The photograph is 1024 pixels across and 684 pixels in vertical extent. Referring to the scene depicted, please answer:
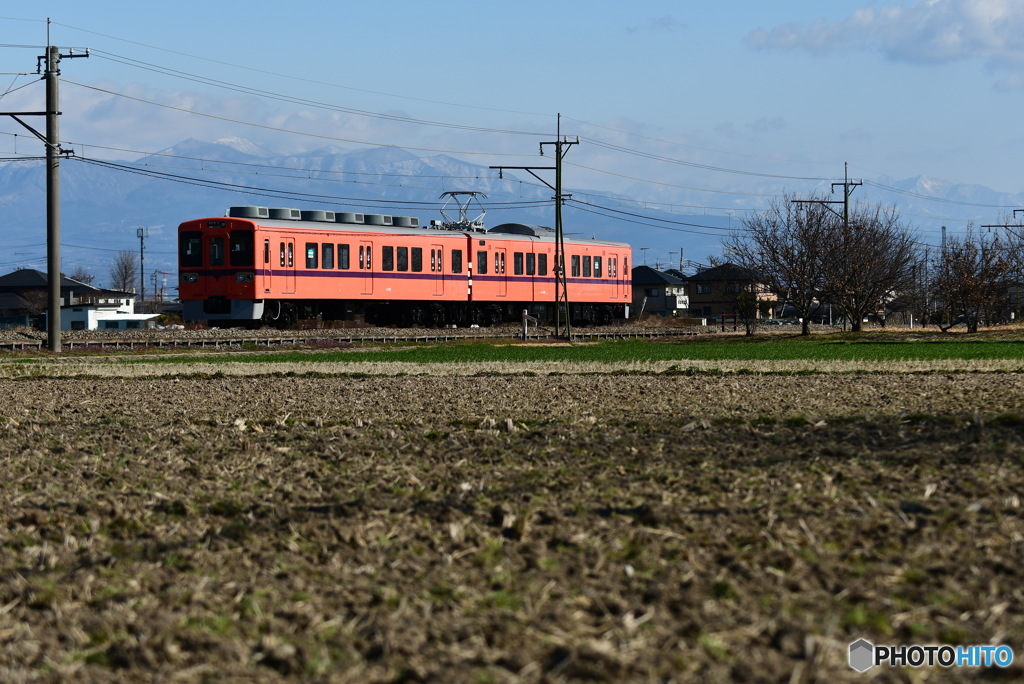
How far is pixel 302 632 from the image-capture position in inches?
211

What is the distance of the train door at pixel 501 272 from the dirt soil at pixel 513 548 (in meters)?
35.6

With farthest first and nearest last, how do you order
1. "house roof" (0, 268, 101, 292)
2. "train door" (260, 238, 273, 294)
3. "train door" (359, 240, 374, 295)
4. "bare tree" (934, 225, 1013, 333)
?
"house roof" (0, 268, 101, 292), "bare tree" (934, 225, 1013, 333), "train door" (359, 240, 374, 295), "train door" (260, 238, 273, 294)

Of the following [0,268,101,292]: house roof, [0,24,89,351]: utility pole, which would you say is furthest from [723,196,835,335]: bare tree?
[0,268,101,292]: house roof

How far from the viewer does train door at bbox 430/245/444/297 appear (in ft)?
144

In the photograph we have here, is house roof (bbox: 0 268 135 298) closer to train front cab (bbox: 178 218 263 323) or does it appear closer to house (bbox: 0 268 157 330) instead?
house (bbox: 0 268 157 330)

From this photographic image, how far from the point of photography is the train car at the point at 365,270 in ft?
125

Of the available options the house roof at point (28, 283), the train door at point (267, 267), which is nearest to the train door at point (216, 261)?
the train door at point (267, 267)

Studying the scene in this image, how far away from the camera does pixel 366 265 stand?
41.2 meters

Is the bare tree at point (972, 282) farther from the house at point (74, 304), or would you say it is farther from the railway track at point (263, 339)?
the house at point (74, 304)

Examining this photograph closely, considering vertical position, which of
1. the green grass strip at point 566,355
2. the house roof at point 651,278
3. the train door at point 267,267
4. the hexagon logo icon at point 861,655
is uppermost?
the house roof at point 651,278

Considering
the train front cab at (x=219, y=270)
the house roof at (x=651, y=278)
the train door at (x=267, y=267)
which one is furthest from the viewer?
the house roof at (x=651, y=278)

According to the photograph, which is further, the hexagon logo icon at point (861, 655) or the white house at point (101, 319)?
the white house at point (101, 319)

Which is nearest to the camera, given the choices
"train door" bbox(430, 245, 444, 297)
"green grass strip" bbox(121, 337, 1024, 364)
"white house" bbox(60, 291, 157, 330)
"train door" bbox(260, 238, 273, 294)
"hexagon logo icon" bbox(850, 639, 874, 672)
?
"hexagon logo icon" bbox(850, 639, 874, 672)

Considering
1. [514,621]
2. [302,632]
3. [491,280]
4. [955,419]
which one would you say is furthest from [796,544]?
[491,280]
